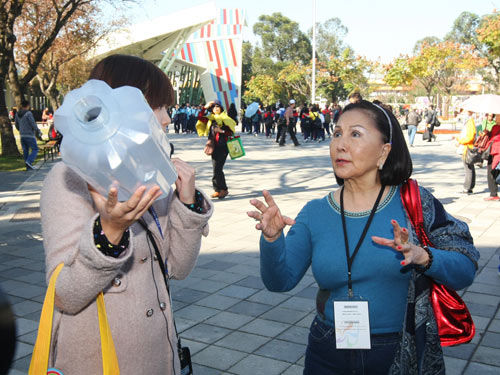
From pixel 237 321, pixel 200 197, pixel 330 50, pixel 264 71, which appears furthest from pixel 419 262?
pixel 330 50

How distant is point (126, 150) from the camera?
4.41 ft

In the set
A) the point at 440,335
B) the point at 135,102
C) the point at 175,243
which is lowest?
the point at 440,335

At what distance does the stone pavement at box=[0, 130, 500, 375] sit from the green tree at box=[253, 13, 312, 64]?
6526cm

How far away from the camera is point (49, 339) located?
60.4 inches

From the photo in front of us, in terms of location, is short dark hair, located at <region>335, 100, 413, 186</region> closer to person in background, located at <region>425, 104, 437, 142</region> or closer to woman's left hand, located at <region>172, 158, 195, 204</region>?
woman's left hand, located at <region>172, 158, 195, 204</region>

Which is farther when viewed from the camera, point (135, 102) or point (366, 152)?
point (366, 152)

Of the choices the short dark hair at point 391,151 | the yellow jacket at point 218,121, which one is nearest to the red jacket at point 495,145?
the yellow jacket at point 218,121

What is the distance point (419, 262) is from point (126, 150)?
118 cm

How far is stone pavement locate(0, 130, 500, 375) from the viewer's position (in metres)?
3.85

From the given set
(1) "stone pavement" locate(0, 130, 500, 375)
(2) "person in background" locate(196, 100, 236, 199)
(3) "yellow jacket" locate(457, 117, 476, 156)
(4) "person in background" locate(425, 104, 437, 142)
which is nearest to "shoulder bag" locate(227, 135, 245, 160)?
(2) "person in background" locate(196, 100, 236, 199)

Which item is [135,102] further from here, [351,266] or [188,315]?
[188,315]

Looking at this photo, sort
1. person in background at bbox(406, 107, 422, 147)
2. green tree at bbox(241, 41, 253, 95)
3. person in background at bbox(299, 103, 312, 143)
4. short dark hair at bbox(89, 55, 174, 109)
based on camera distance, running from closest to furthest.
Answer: short dark hair at bbox(89, 55, 174, 109)
person in background at bbox(406, 107, 422, 147)
person in background at bbox(299, 103, 312, 143)
green tree at bbox(241, 41, 253, 95)

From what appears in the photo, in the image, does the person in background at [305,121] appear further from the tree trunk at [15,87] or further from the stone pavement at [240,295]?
the stone pavement at [240,295]

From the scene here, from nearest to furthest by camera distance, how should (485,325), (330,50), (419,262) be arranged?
1. (419,262)
2. (485,325)
3. (330,50)
